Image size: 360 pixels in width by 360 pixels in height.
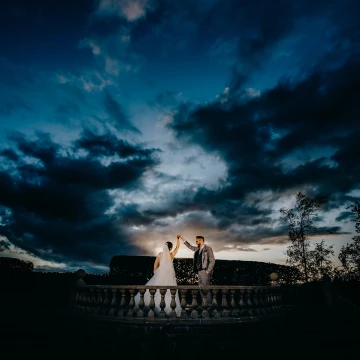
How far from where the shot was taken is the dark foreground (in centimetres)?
495

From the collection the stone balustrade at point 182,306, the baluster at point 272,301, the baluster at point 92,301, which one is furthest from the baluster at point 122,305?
the baluster at point 272,301

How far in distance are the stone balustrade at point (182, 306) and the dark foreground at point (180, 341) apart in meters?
0.27

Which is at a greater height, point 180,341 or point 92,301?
point 92,301

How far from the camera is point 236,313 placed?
700 cm

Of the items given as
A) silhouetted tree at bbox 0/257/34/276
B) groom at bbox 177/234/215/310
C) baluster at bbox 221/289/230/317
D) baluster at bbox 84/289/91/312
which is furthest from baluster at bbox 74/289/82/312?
silhouetted tree at bbox 0/257/34/276

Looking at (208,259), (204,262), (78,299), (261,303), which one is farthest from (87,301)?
(261,303)

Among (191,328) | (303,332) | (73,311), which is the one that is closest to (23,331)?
(73,311)

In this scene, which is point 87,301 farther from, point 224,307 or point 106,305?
point 224,307

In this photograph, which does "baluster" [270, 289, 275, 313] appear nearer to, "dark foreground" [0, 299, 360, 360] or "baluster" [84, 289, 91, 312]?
"dark foreground" [0, 299, 360, 360]

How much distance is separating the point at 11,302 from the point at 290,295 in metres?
17.4

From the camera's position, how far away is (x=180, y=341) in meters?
5.57

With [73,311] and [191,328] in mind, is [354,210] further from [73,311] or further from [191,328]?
[73,311]

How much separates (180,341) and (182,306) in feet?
3.60

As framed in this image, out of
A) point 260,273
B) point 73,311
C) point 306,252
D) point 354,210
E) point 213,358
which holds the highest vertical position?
point 354,210
